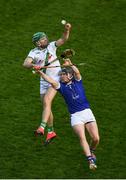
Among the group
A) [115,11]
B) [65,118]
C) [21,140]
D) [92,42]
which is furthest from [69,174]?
[115,11]

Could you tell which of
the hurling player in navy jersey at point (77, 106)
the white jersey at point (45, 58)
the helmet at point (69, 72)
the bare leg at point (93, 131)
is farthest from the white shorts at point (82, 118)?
the white jersey at point (45, 58)

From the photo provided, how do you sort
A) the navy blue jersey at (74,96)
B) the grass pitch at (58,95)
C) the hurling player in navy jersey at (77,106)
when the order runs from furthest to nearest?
the grass pitch at (58,95) < the navy blue jersey at (74,96) < the hurling player in navy jersey at (77,106)

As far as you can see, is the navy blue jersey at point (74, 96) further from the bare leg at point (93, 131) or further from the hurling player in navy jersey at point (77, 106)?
the bare leg at point (93, 131)

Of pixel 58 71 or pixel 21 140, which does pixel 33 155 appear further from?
pixel 58 71

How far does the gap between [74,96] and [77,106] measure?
0.85ft

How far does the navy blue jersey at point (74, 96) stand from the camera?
1520 cm

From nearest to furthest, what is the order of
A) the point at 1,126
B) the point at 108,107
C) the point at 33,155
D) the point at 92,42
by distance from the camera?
1. the point at 33,155
2. the point at 1,126
3. the point at 108,107
4. the point at 92,42

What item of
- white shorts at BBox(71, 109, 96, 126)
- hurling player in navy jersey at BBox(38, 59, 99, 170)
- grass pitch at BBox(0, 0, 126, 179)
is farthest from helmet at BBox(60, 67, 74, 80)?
grass pitch at BBox(0, 0, 126, 179)

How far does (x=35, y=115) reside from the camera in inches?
720

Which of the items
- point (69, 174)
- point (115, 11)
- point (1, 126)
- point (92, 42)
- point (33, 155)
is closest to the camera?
point (69, 174)

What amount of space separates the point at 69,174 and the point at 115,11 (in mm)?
11552

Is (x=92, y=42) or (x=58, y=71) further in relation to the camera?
(x=92, y=42)

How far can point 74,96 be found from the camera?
50.1ft

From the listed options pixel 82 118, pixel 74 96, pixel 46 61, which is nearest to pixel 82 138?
pixel 82 118
